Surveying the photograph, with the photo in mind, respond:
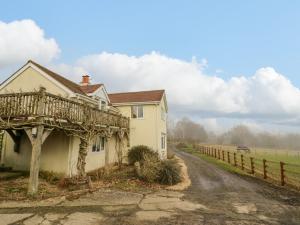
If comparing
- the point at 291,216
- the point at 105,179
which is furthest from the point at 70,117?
the point at 291,216

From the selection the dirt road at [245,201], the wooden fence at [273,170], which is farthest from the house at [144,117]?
the dirt road at [245,201]

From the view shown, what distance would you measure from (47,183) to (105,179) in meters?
3.42

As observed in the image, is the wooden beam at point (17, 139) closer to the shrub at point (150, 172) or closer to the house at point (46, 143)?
the house at point (46, 143)

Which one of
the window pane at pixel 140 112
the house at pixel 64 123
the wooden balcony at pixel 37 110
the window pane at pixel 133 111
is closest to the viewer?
the wooden balcony at pixel 37 110

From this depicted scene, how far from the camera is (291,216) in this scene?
755 cm

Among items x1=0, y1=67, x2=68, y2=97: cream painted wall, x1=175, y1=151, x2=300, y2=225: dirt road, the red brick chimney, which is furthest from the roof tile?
x1=175, y1=151, x2=300, y2=225: dirt road

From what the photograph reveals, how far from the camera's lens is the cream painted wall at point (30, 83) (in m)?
15.7

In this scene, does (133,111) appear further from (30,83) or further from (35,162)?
(35,162)

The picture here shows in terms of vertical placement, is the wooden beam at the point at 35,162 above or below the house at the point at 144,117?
below

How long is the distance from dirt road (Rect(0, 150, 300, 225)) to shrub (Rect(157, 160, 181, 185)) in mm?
1971

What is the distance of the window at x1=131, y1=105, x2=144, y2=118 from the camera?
23.5m

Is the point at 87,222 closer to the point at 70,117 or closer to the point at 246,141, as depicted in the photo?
the point at 70,117

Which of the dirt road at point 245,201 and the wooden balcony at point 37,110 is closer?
the dirt road at point 245,201

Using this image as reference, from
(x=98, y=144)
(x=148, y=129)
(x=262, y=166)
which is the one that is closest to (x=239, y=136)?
(x=262, y=166)
